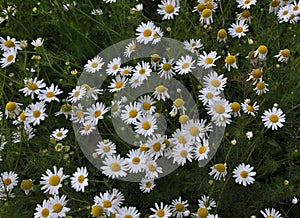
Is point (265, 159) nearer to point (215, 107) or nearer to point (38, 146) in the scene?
point (215, 107)

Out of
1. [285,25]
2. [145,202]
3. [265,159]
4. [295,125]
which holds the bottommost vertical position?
[145,202]

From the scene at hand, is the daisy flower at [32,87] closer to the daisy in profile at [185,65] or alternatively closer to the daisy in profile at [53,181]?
the daisy in profile at [53,181]

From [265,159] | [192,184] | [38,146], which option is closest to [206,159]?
[192,184]

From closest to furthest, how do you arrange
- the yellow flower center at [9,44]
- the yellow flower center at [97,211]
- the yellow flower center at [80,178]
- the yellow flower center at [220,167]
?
the yellow flower center at [97,211], the yellow flower center at [220,167], the yellow flower center at [80,178], the yellow flower center at [9,44]

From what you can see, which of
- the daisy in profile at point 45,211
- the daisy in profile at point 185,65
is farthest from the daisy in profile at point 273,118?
the daisy in profile at point 45,211

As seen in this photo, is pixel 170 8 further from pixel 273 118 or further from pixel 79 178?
pixel 79 178

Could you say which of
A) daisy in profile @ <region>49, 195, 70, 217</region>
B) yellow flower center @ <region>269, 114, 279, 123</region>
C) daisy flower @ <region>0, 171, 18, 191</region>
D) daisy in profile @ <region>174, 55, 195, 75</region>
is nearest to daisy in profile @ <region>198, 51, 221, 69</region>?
daisy in profile @ <region>174, 55, 195, 75</region>

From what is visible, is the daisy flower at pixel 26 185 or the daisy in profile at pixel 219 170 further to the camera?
the daisy flower at pixel 26 185
